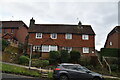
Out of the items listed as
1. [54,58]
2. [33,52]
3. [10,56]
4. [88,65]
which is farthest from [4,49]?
[88,65]

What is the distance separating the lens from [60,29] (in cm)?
3247

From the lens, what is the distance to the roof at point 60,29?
31.7m

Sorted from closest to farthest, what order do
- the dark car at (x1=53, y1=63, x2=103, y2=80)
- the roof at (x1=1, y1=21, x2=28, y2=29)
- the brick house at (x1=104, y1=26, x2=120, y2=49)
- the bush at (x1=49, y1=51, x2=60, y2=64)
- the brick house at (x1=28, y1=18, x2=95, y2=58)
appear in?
the dark car at (x1=53, y1=63, x2=103, y2=80), the bush at (x1=49, y1=51, x2=60, y2=64), the brick house at (x1=28, y1=18, x2=95, y2=58), the brick house at (x1=104, y1=26, x2=120, y2=49), the roof at (x1=1, y1=21, x2=28, y2=29)

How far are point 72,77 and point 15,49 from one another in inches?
778

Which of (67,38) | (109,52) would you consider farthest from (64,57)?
(109,52)

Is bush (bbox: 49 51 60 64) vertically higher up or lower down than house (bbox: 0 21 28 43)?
lower down

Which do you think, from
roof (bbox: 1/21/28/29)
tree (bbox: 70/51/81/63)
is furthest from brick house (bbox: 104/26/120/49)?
roof (bbox: 1/21/28/29)

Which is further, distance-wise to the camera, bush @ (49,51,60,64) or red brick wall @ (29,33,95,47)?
red brick wall @ (29,33,95,47)

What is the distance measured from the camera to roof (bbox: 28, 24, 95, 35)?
104 feet

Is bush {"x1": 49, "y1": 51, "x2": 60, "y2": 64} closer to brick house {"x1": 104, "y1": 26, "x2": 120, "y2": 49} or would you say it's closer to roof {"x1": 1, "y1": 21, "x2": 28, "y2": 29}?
brick house {"x1": 104, "y1": 26, "x2": 120, "y2": 49}

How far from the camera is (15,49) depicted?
2988cm

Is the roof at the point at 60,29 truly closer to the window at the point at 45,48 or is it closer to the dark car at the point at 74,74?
the window at the point at 45,48

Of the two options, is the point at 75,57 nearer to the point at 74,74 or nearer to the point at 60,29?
the point at 60,29

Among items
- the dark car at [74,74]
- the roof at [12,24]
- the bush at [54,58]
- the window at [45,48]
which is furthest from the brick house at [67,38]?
the dark car at [74,74]
